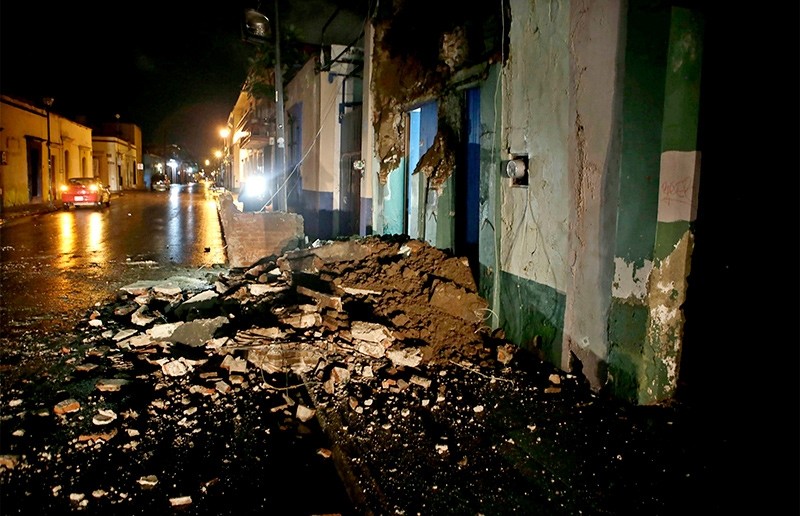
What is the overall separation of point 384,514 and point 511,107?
4059 mm

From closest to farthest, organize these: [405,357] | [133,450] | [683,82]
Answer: [133,450] → [683,82] → [405,357]

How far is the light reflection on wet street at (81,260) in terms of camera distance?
703 cm

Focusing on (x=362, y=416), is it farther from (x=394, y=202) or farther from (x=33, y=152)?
(x=33, y=152)

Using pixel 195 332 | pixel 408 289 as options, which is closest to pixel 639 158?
pixel 408 289

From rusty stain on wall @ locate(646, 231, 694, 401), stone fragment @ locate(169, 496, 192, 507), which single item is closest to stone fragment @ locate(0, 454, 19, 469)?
stone fragment @ locate(169, 496, 192, 507)

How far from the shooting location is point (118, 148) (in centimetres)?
5153

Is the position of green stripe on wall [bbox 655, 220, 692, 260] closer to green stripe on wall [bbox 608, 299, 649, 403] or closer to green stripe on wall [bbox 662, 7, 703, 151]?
green stripe on wall [bbox 608, 299, 649, 403]

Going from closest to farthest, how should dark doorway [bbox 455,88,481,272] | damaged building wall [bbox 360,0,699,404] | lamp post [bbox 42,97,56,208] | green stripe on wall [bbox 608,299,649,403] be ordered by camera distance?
damaged building wall [bbox 360,0,699,404] < green stripe on wall [bbox 608,299,649,403] < dark doorway [bbox 455,88,481,272] < lamp post [bbox 42,97,56,208]

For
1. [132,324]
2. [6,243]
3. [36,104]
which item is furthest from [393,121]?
[36,104]

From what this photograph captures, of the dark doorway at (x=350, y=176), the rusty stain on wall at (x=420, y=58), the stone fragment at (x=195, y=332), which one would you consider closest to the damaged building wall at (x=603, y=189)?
A: the rusty stain on wall at (x=420, y=58)

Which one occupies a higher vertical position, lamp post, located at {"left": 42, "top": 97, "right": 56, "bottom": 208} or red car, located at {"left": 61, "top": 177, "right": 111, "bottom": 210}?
lamp post, located at {"left": 42, "top": 97, "right": 56, "bottom": 208}

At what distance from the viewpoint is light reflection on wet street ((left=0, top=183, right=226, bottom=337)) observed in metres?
7.03

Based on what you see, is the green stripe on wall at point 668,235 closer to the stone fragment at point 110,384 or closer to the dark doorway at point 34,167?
the stone fragment at point 110,384

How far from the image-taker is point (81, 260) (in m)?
10.7
